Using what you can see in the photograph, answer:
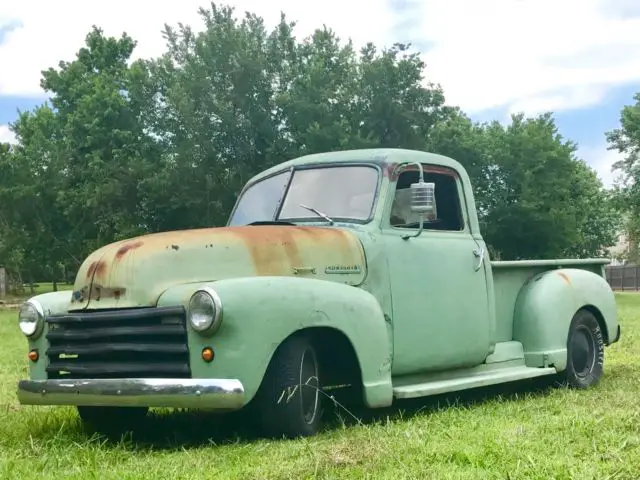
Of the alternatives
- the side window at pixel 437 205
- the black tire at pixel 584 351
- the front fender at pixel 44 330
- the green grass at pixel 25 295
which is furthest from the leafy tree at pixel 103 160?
the front fender at pixel 44 330

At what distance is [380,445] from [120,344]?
5.07ft

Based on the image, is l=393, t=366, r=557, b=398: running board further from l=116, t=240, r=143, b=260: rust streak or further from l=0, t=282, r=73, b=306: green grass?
l=0, t=282, r=73, b=306: green grass

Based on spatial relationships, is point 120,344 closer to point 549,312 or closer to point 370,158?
point 370,158

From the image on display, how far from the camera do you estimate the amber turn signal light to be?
16.4 ft

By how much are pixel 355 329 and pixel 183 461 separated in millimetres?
1398

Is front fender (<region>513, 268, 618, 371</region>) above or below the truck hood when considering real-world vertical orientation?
below

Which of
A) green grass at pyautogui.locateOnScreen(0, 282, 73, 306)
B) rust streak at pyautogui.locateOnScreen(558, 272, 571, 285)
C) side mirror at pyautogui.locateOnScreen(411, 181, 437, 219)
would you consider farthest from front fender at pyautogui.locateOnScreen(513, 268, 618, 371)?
green grass at pyautogui.locateOnScreen(0, 282, 73, 306)

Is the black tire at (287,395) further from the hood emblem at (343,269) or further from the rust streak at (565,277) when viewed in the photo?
the rust streak at (565,277)

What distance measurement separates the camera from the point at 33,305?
579 centimetres

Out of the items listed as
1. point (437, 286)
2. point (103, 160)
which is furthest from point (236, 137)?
point (437, 286)

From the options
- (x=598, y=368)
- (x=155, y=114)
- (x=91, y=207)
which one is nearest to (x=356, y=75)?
(x=155, y=114)

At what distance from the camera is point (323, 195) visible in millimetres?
6477

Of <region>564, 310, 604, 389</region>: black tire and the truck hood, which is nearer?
the truck hood

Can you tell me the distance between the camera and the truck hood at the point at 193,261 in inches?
210
